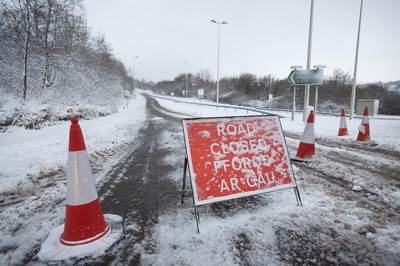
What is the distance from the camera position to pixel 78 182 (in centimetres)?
241

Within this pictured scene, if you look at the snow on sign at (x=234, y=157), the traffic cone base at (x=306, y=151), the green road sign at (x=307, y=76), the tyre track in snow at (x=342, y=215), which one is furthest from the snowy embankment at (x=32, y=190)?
the green road sign at (x=307, y=76)

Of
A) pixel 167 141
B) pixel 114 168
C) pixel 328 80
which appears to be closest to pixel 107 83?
pixel 167 141

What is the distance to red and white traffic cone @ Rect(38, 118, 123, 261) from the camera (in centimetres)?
223

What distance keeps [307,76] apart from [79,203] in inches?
541

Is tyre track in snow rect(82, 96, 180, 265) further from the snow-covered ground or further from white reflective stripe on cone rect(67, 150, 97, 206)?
white reflective stripe on cone rect(67, 150, 97, 206)

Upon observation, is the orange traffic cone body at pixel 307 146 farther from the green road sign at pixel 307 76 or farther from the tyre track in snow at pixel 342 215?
the green road sign at pixel 307 76

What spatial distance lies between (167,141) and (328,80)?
50.2m

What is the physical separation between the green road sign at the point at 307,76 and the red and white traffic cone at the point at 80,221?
13.4 m

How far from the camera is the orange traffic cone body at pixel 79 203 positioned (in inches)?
91.3

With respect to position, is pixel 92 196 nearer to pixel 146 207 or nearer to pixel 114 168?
pixel 146 207

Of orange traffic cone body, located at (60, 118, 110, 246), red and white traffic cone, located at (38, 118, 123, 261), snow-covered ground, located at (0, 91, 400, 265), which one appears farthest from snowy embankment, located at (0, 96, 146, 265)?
orange traffic cone body, located at (60, 118, 110, 246)

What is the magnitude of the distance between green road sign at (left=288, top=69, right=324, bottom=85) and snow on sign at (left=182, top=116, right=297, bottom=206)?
438 inches

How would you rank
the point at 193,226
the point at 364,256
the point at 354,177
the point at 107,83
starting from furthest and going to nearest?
the point at 107,83 → the point at 354,177 → the point at 193,226 → the point at 364,256

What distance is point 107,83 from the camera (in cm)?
2547
